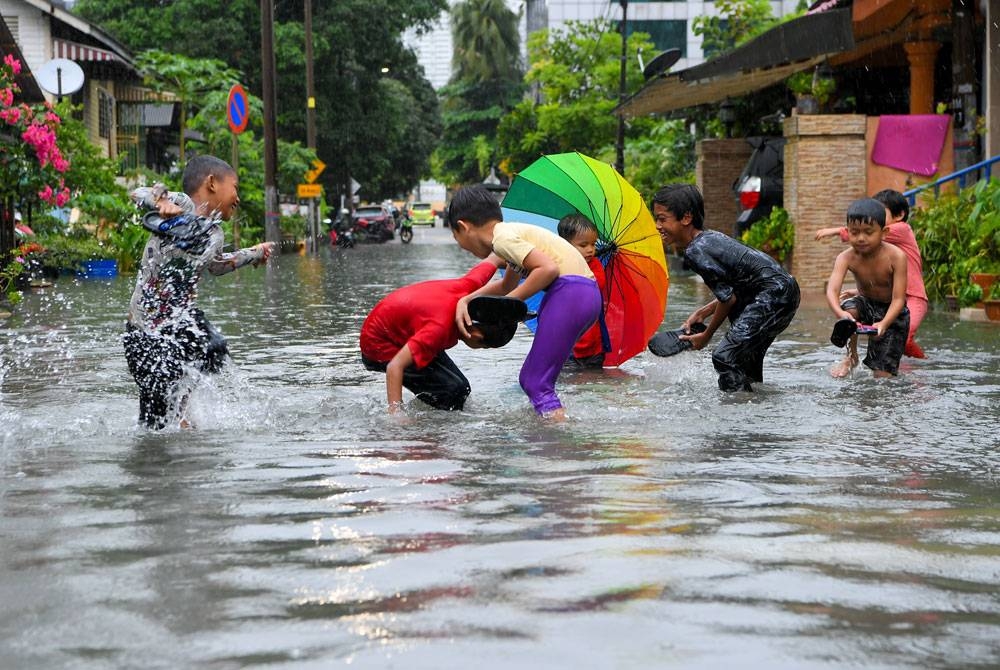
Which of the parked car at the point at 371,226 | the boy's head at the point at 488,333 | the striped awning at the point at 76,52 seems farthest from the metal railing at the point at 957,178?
the parked car at the point at 371,226

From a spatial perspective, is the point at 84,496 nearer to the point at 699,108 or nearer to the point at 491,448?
the point at 491,448

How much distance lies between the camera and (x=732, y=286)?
31.7ft

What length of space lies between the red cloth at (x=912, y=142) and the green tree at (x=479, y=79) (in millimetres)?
69403

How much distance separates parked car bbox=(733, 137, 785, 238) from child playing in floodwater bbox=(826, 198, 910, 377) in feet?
36.8

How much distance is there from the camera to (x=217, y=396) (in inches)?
316

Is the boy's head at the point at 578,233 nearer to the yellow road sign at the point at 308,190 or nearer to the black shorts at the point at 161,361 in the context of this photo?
the black shorts at the point at 161,361

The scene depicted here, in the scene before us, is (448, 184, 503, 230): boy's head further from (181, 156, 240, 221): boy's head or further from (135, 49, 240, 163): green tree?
(135, 49, 240, 163): green tree

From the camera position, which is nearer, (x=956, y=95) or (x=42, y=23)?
(x=956, y=95)

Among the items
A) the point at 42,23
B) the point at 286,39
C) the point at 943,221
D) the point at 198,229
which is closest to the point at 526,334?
the point at 943,221

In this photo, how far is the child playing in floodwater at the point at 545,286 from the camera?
8.03m

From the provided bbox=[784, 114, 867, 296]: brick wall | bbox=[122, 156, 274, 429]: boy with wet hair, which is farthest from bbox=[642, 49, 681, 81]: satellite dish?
bbox=[122, 156, 274, 429]: boy with wet hair

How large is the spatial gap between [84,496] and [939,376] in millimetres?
6143

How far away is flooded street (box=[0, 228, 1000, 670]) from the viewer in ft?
12.4

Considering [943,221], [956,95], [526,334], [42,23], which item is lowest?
[526,334]
